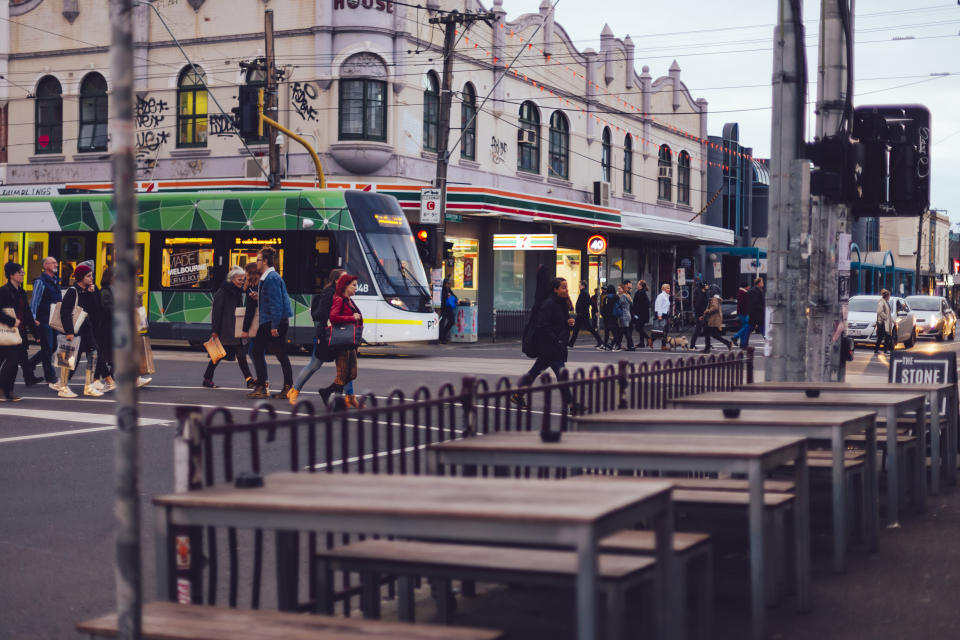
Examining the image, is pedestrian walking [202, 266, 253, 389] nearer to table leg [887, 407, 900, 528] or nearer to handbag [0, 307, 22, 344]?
handbag [0, 307, 22, 344]

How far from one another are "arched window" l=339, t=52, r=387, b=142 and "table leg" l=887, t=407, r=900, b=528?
85.6 ft

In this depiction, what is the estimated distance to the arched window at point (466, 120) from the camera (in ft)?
117

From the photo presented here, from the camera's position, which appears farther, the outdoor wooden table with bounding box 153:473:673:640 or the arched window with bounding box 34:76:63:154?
the arched window with bounding box 34:76:63:154

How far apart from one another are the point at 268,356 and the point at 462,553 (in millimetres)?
22149

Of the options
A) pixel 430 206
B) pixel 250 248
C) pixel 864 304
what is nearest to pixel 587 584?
pixel 250 248

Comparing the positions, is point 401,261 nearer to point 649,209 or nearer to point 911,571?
point 911,571

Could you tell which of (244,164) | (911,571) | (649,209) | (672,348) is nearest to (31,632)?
Result: (911,571)

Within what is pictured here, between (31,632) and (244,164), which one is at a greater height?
(244,164)

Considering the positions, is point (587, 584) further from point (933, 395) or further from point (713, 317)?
point (713, 317)

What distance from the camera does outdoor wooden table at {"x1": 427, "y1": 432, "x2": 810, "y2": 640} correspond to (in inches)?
183

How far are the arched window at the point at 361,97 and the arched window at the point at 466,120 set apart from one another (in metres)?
3.66

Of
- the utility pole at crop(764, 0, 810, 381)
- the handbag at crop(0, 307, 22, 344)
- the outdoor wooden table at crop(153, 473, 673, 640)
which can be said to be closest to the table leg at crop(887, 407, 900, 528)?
the utility pole at crop(764, 0, 810, 381)

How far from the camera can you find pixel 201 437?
4195 mm

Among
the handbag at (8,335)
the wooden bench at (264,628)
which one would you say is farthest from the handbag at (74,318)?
the wooden bench at (264,628)
